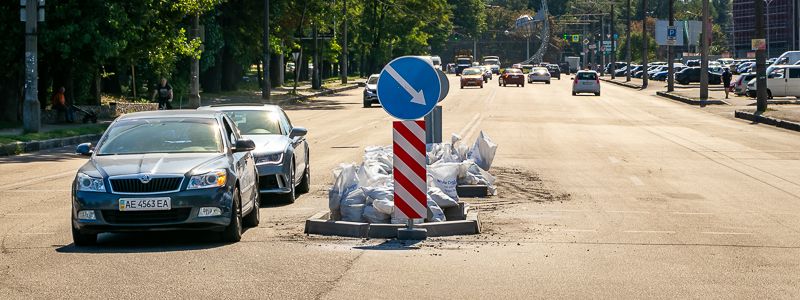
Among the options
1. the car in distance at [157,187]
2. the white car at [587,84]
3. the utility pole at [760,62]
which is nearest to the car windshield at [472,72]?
the white car at [587,84]

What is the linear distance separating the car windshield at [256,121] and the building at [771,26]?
126735 millimetres

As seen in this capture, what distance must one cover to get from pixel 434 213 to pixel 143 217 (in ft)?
10.3

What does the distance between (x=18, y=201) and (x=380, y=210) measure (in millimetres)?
6313

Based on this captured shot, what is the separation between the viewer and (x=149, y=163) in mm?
12742

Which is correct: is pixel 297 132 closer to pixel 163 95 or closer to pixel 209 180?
pixel 209 180

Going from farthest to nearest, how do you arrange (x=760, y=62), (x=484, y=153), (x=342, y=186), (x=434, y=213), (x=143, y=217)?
(x=760, y=62) < (x=484, y=153) < (x=342, y=186) < (x=434, y=213) < (x=143, y=217)

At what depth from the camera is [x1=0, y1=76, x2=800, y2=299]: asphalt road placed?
9953mm

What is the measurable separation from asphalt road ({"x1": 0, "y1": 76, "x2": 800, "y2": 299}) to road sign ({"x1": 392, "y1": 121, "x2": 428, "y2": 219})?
1.44 feet

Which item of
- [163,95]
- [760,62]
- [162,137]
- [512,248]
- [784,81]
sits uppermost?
[760,62]

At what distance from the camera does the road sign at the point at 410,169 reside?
43.0 feet

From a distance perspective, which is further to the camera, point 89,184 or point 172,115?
point 172,115

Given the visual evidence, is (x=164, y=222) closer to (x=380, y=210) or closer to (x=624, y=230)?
(x=380, y=210)

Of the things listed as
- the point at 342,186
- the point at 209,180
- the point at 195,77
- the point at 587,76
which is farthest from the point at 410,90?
the point at 587,76

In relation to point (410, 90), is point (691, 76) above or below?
above
